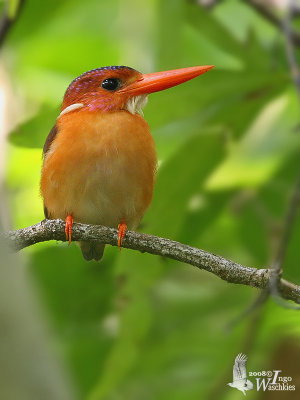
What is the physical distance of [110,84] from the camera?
4.14 m

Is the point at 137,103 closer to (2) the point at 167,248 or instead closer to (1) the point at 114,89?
(1) the point at 114,89

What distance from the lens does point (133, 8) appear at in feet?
20.7

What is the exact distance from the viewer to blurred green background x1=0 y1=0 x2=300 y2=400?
4.06 meters

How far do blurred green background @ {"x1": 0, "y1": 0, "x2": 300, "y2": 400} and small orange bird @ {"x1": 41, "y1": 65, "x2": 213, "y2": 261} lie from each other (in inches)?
8.2

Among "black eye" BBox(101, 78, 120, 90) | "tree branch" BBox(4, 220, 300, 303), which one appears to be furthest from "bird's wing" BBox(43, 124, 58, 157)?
"tree branch" BBox(4, 220, 300, 303)

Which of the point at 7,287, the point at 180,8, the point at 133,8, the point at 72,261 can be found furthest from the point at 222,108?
the point at 7,287

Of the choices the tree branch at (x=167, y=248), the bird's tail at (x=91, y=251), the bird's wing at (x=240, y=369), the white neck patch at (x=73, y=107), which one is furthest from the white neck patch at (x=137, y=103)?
the bird's wing at (x=240, y=369)

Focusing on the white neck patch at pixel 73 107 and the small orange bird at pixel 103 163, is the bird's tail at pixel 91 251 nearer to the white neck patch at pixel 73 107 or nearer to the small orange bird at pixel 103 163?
the small orange bird at pixel 103 163

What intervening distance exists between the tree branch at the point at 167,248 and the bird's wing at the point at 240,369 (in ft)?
4.52

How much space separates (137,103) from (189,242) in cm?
93

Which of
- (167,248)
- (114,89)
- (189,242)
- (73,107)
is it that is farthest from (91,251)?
(167,248)

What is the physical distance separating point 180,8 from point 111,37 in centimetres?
216

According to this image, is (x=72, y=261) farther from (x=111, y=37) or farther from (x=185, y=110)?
(x=111, y=37)

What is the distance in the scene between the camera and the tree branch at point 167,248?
2.68m
